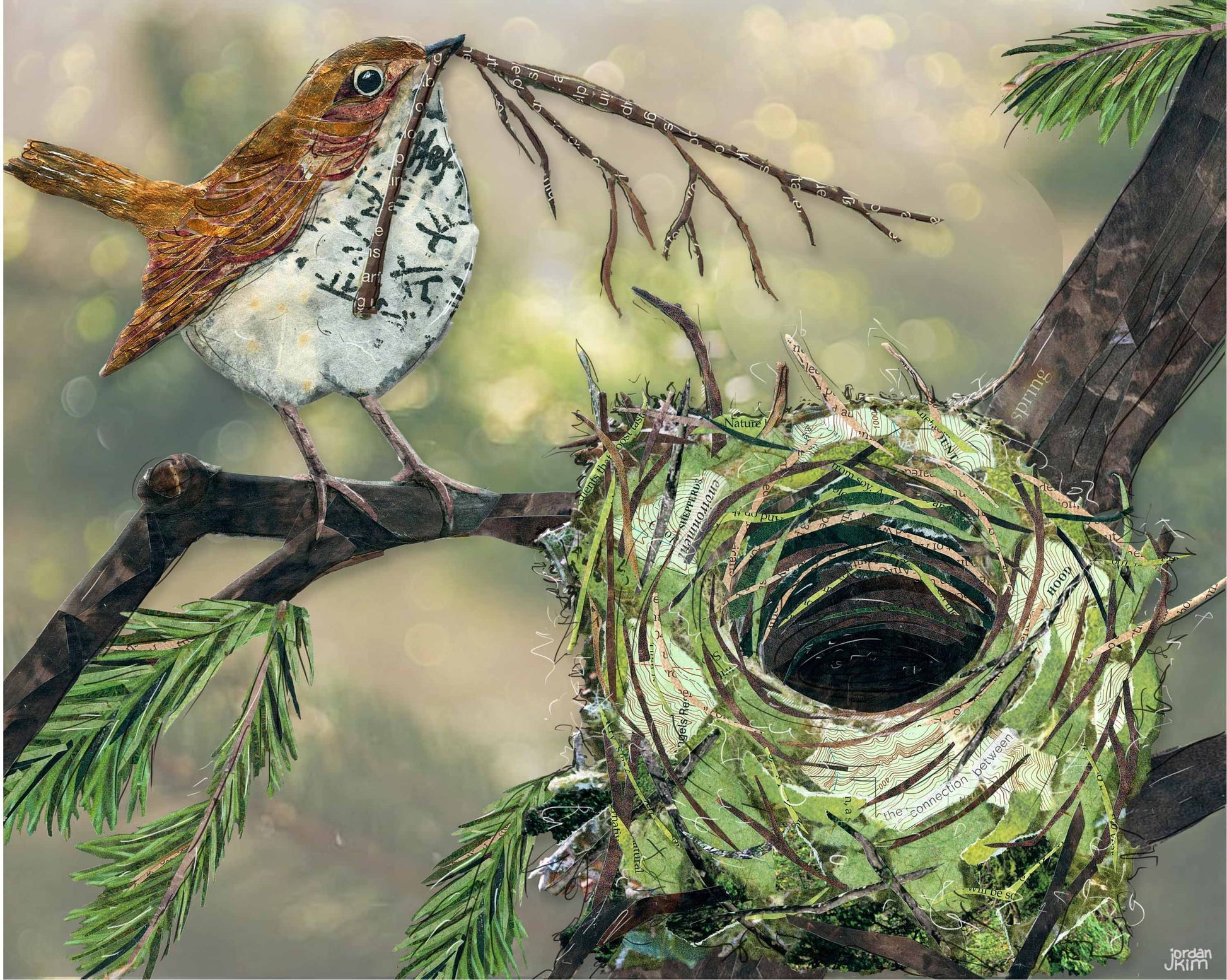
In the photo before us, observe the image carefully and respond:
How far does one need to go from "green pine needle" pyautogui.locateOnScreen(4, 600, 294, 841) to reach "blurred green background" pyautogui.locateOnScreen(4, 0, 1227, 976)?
Answer: 0.16 feet

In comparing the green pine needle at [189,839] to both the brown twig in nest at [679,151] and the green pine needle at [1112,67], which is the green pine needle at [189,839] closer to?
the brown twig in nest at [679,151]

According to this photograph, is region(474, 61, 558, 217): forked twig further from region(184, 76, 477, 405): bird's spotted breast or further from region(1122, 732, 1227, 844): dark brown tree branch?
region(1122, 732, 1227, 844): dark brown tree branch

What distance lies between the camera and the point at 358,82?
107 cm

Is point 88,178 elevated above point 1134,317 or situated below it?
above

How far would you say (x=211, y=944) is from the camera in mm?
1134

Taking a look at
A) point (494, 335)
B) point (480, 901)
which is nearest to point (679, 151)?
point (494, 335)

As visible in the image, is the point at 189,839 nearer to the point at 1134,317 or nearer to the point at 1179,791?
the point at 1179,791

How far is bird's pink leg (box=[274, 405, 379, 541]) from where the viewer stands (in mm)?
1080

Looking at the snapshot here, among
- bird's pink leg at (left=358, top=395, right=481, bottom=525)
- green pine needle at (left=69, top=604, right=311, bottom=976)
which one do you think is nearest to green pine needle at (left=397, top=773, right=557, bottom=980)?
green pine needle at (left=69, top=604, right=311, bottom=976)

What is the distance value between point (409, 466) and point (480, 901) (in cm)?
49

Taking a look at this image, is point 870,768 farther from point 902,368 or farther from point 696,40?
point 696,40

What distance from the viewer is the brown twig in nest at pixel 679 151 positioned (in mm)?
1121

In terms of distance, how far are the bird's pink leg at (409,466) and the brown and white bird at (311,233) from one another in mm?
33

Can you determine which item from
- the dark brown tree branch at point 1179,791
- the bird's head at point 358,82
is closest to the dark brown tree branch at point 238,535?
the bird's head at point 358,82
